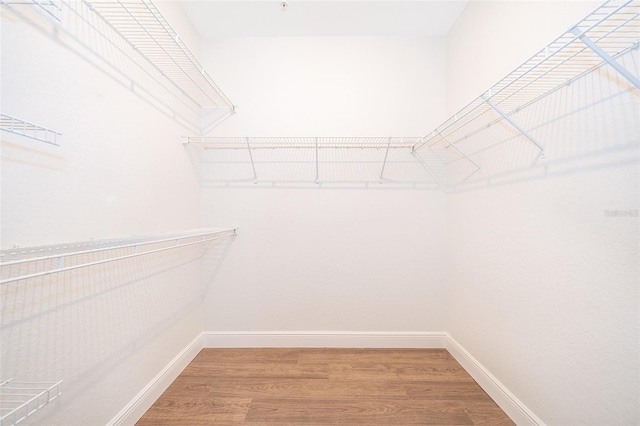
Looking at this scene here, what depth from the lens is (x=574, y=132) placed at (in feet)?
3.48

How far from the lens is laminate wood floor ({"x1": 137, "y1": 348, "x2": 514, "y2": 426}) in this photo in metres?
1.40

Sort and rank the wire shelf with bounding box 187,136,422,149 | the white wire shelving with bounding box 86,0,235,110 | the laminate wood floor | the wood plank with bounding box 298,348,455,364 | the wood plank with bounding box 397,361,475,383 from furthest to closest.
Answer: the wire shelf with bounding box 187,136,422,149 → the wood plank with bounding box 298,348,455,364 → the wood plank with bounding box 397,361,475,383 → the laminate wood floor → the white wire shelving with bounding box 86,0,235,110

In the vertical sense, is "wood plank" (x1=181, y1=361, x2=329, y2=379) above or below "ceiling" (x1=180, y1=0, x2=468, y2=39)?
below

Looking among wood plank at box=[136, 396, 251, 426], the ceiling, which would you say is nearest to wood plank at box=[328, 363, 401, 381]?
wood plank at box=[136, 396, 251, 426]

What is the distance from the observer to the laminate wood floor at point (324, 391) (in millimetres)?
1396

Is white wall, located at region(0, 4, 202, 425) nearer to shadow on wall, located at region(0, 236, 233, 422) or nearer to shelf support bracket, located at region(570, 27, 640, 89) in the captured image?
shadow on wall, located at region(0, 236, 233, 422)

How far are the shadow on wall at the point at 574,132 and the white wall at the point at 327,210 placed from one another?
70 centimetres

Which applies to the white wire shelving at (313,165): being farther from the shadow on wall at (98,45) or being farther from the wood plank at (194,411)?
the wood plank at (194,411)

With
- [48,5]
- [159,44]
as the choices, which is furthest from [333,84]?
[48,5]

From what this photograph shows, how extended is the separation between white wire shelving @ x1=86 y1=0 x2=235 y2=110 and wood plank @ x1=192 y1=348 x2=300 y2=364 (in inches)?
75.3

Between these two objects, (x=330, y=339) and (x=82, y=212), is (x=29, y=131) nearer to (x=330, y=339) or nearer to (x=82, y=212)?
(x=82, y=212)

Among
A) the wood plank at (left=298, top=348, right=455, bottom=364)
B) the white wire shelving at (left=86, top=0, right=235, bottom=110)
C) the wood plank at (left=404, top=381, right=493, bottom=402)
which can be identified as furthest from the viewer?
the wood plank at (left=298, top=348, right=455, bottom=364)

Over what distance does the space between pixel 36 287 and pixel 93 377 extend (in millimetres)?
497

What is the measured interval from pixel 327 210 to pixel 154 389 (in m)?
1.56
